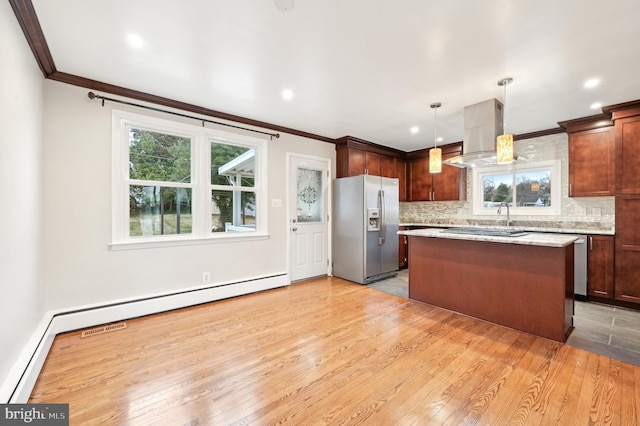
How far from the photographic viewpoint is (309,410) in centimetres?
Result: 164

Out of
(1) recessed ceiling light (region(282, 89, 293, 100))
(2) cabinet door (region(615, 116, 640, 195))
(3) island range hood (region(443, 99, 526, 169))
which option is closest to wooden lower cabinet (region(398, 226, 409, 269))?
(3) island range hood (region(443, 99, 526, 169))

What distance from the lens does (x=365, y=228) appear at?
14.6ft

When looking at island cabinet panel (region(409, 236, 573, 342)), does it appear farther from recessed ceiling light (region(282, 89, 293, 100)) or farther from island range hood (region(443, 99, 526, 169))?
recessed ceiling light (region(282, 89, 293, 100))

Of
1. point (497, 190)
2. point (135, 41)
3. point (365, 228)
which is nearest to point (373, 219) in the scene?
point (365, 228)

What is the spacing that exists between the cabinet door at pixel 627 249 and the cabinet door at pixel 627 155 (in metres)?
0.13

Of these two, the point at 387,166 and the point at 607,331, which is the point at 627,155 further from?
the point at 387,166

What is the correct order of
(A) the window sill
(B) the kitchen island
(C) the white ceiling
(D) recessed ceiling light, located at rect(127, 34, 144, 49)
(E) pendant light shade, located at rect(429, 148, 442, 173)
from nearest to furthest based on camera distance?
(C) the white ceiling → (D) recessed ceiling light, located at rect(127, 34, 144, 49) → (B) the kitchen island → (A) the window sill → (E) pendant light shade, located at rect(429, 148, 442, 173)

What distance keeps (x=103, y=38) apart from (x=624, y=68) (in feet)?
14.5

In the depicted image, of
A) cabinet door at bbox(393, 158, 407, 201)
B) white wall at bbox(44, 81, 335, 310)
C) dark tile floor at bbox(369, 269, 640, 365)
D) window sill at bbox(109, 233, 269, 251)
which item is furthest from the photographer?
cabinet door at bbox(393, 158, 407, 201)

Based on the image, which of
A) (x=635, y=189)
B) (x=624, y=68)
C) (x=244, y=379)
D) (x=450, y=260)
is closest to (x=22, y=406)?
(x=244, y=379)

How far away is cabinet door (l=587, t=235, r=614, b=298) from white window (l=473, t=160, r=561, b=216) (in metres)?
0.87

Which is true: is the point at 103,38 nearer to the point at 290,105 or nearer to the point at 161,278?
the point at 290,105

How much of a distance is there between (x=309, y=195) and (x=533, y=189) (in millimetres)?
3734

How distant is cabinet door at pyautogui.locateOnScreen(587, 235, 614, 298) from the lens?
345cm
